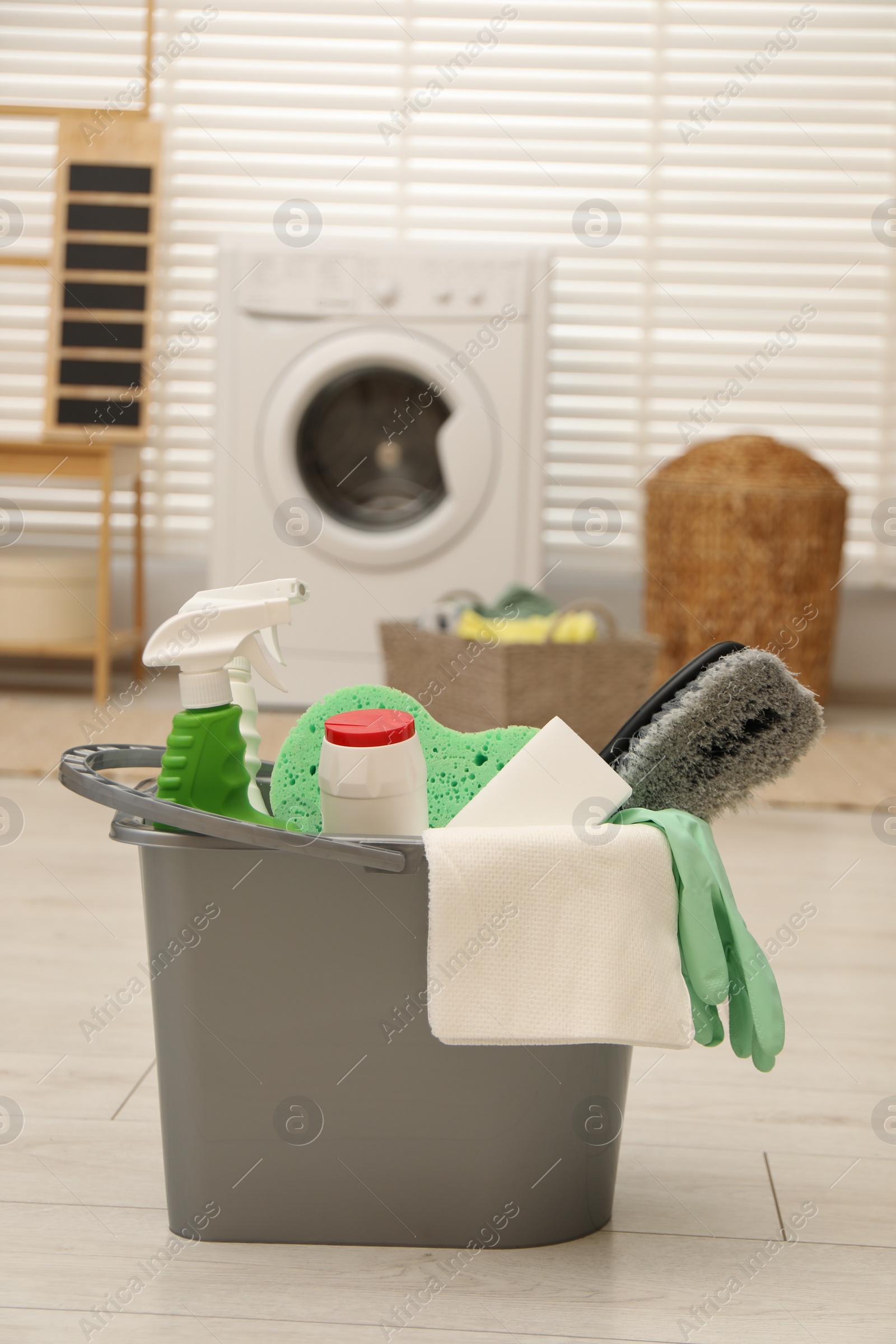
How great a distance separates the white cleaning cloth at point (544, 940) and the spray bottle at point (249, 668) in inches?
7.1

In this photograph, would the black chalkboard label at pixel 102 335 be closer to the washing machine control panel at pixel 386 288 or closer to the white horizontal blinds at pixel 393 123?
the white horizontal blinds at pixel 393 123

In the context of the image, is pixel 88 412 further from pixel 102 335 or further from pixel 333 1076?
pixel 333 1076

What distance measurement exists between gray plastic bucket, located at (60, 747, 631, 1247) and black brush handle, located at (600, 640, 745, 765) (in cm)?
18

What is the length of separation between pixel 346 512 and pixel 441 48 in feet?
3.98

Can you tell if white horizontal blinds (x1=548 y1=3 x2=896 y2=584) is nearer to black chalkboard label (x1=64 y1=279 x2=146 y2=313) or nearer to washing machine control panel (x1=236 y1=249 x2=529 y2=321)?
washing machine control panel (x1=236 y1=249 x2=529 y2=321)

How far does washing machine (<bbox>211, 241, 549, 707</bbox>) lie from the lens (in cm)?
249

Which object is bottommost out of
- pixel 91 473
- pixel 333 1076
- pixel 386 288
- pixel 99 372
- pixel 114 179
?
pixel 333 1076

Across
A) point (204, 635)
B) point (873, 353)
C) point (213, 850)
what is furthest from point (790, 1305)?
point (873, 353)

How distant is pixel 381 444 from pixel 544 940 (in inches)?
73.3

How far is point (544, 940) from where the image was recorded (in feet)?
2.56

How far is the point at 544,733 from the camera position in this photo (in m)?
0.82

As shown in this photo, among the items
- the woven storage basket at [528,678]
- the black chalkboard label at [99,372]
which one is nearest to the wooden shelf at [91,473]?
the black chalkboard label at [99,372]

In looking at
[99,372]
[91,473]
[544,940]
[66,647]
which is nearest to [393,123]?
[99,372]

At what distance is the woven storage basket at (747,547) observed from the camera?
2.60m
